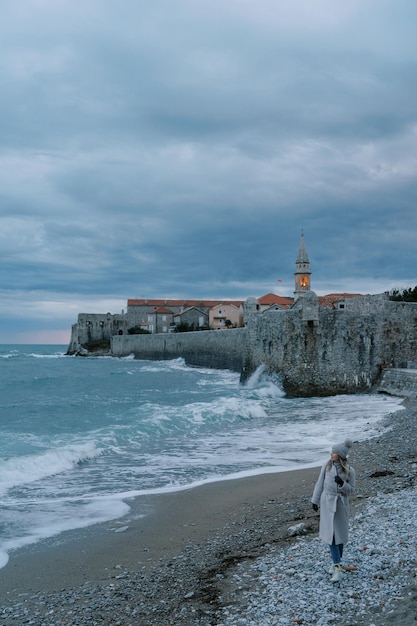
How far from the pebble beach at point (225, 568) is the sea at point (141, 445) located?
671 millimetres

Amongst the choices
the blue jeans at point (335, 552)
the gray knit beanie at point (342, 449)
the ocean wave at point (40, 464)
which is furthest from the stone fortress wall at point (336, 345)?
the blue jeans at point (335, 552)

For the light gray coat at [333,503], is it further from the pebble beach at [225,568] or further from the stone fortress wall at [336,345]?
the stone fortress wall at [336,345]

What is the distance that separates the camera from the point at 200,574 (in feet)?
16.9

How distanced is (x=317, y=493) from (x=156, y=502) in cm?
355

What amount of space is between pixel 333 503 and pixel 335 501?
0.03 meters

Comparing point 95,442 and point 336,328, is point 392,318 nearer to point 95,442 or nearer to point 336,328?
point 336,328

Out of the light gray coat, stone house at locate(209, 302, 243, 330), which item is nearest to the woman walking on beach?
the light gray coat

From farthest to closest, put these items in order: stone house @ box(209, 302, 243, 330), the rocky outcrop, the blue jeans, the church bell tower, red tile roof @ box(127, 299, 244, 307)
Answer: red tile roof @ box(127, 299, 244, 307), stone house @ box(209, 302, 243, 330), the church bell tower, the rocky outcrop, the blue jeans

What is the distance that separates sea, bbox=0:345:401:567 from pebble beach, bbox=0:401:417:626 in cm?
67

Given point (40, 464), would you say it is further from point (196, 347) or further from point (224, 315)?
point (224, 315)

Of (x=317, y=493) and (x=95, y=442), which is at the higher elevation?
(x=317, y=493)

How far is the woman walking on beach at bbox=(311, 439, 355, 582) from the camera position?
472 cm

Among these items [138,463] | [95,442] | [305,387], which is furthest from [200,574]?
[305,387]

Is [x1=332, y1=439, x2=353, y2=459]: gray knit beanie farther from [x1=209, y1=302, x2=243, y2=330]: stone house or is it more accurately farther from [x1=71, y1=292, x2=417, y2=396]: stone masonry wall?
[x1=209, y1=302, x2=243, y2=330]: stone house
